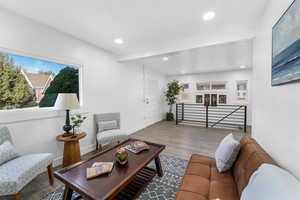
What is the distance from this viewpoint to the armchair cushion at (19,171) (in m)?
1.21

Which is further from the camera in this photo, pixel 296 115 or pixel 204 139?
pixel 204 139

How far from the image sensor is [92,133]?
9.55 feet

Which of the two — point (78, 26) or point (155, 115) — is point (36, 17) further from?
point (155, 115)

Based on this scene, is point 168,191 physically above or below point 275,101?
below

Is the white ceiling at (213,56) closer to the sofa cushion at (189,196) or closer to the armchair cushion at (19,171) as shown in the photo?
the sofa cushion at (189,196)

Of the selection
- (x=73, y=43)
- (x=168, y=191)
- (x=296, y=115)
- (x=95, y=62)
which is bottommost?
(x=168, y=191)

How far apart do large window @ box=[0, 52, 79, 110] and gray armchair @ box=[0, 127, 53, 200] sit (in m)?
0.51

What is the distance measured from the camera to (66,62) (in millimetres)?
2418

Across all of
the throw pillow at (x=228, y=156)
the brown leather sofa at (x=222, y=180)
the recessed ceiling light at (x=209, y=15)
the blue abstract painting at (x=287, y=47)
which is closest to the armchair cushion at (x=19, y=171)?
the brown leather sofa at (x=222, y=180)

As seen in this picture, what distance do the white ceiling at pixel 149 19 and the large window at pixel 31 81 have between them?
2.29ft

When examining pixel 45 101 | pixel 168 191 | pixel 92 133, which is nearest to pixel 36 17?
pixel 45 101

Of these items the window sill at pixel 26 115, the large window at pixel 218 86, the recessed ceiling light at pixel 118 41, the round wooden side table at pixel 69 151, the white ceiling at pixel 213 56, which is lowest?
the round wooden side table at pixel 69 151

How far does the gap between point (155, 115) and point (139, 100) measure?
154 cm

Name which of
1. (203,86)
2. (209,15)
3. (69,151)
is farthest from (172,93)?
(69,151)
